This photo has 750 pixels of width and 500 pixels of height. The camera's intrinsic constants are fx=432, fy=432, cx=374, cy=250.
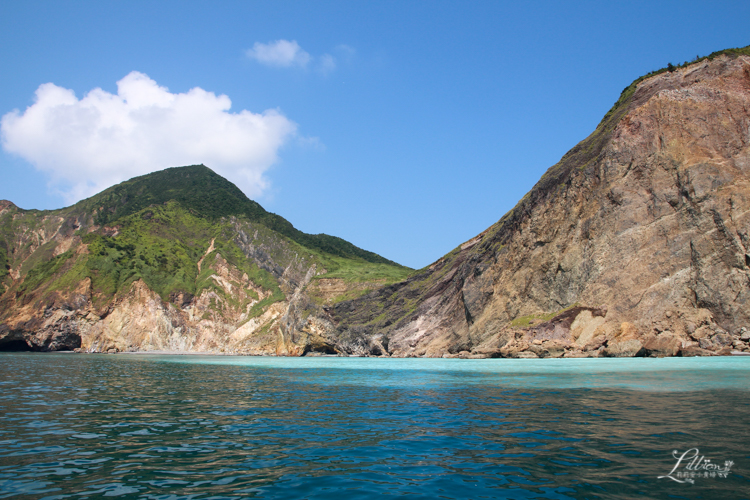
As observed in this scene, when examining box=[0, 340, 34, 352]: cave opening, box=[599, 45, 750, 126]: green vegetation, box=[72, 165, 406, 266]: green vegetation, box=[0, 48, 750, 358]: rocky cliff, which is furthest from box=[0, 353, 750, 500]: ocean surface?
box=[72, 165, 406, 266]: green vegetation

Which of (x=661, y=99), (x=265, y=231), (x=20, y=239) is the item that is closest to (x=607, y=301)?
(x=661, y=99)

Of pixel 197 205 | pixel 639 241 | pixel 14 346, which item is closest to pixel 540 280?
pixel 639 241

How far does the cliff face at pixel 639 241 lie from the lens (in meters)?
44.2

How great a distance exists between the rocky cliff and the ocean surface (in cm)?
3102

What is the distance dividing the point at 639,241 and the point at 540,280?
527 inches

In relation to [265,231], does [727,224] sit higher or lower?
lower

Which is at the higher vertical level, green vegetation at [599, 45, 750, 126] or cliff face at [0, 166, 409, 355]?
green vegetation at [599, 45, 750, 126]

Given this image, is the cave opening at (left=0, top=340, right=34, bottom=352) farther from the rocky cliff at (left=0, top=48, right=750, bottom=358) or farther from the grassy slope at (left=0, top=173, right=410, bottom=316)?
the grassy slope at (left=0, top=173, right=410, bottom=316)

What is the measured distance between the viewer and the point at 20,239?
149125 mm

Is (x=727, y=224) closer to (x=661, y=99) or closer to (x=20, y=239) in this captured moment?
(x=661, y=99)

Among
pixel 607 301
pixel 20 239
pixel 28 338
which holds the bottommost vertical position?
pixel 28 338

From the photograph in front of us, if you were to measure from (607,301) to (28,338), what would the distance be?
124 m

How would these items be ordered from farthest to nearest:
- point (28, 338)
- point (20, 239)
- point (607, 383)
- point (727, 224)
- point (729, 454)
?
point (20, 239)
point (28, 338)
point (727, 224)
point (607, 383)
point (729, 454)

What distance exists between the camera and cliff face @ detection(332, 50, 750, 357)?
44188 millimetres
